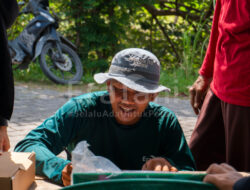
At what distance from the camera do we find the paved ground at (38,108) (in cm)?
414

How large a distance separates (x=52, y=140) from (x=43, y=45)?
550 cm

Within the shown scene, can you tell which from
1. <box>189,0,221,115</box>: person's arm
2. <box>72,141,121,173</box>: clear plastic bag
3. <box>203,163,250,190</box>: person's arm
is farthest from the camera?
<box>189,0,221,115</box>: person's arm

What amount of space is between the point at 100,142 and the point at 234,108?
77 cm

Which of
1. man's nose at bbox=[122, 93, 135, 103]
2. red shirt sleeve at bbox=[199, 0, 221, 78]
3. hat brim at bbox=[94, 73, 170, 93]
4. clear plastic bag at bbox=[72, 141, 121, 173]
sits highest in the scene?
red shirt sleeve at bbox=[199, 0, 221, 78]

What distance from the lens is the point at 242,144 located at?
6.39ft

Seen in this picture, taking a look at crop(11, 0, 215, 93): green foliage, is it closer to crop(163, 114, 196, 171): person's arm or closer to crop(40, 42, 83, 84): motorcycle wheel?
crop(40, 42, 83, 84): motorcycle wheel

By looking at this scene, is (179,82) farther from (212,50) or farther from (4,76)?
(4,76)

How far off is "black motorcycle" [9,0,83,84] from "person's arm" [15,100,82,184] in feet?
17.1

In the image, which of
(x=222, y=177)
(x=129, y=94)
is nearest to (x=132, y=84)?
(x=129, y=94)

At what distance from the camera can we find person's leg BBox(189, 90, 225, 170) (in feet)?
6.96

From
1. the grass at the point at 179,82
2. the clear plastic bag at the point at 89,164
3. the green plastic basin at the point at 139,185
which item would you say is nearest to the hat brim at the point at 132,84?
the clear plastic bag at the point at 89,164

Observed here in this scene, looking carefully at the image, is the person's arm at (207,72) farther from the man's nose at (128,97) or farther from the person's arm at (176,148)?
the man's nose at (128,97)

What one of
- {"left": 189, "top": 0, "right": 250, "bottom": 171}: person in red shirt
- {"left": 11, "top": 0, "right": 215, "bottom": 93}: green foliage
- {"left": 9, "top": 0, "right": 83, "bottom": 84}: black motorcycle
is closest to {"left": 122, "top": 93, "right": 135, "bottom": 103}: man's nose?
{"left": 189, "top": 0, "right": 250, "bottom": 171}: person in red shirt

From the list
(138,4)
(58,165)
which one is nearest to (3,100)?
(58,165)
